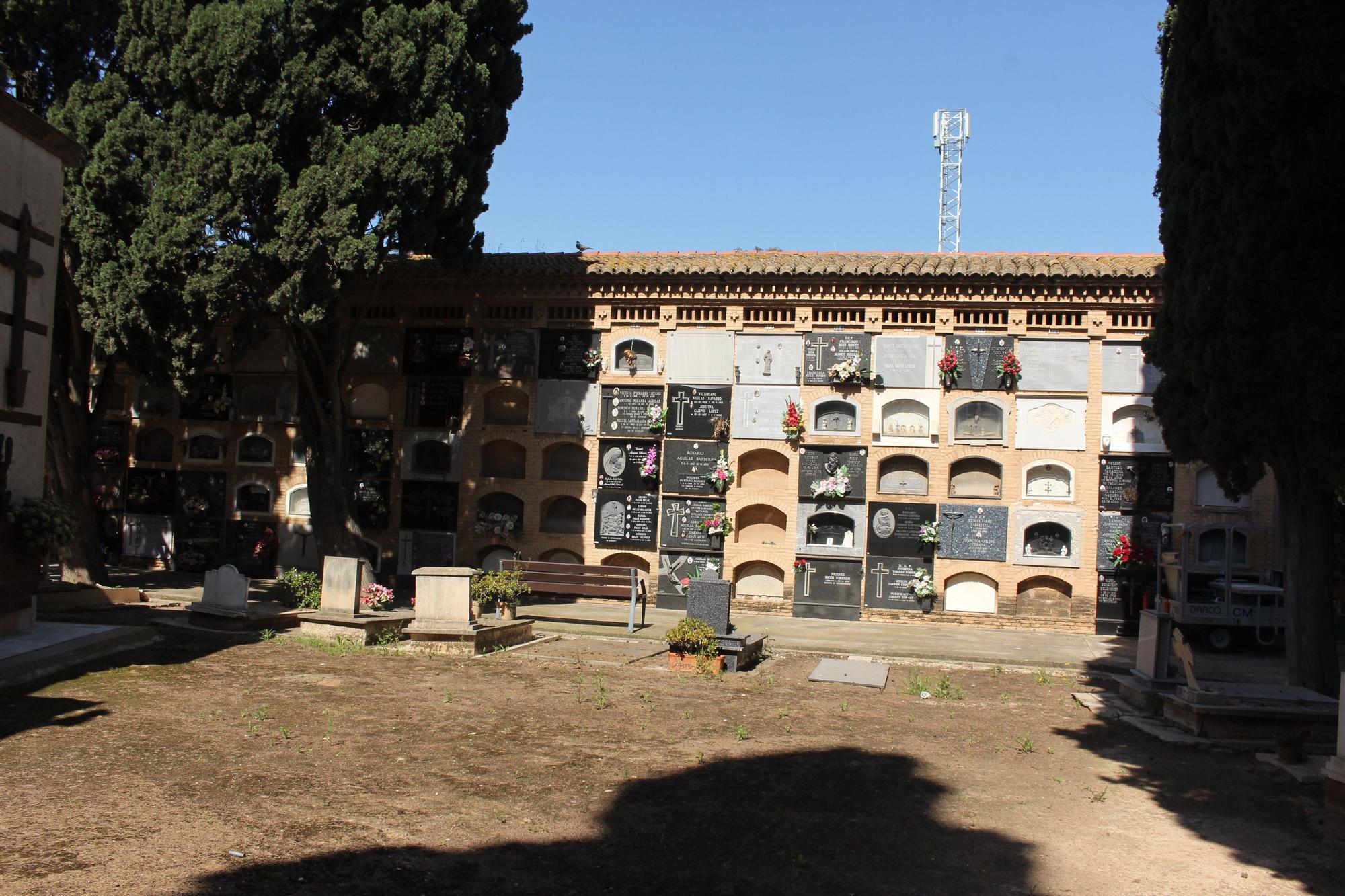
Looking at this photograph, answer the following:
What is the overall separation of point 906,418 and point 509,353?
8035 millimetres

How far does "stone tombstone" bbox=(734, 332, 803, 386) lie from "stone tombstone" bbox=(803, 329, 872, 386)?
0.15 meters

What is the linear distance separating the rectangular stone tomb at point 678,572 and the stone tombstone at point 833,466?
2.21m

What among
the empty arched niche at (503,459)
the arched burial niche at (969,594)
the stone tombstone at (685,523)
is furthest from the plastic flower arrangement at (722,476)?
the arched burial niche at (969,594)

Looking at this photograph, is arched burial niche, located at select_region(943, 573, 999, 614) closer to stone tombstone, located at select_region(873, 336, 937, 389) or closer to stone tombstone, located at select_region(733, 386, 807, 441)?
stone tombstone, located at select_region(873, 336, 937, 389)

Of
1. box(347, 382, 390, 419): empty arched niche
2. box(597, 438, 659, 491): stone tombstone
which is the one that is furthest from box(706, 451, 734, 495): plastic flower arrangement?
box(347, 382, 390, 419): empty arched niche

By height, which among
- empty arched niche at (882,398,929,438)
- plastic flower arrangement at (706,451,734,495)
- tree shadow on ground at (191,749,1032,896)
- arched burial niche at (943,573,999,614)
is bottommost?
tree shadow on ground at (191,749,1032,896)

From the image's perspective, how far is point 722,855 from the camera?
626 centimetres

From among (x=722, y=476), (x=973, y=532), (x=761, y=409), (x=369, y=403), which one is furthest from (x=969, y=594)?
(x=369, y=403)

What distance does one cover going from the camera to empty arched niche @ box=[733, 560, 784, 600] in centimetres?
2059

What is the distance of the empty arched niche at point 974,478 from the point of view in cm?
1992

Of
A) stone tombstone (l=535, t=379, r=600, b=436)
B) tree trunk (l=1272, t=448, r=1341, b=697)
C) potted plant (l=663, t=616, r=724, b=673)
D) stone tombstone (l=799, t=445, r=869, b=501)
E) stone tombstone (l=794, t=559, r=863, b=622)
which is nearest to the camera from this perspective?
tree trunk (l=1272, t=448, r=1341, b=697)

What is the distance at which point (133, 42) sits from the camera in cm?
1596

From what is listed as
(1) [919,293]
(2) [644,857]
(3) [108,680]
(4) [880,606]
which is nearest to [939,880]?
(2) [644,857]

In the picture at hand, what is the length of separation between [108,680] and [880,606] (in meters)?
13.5
